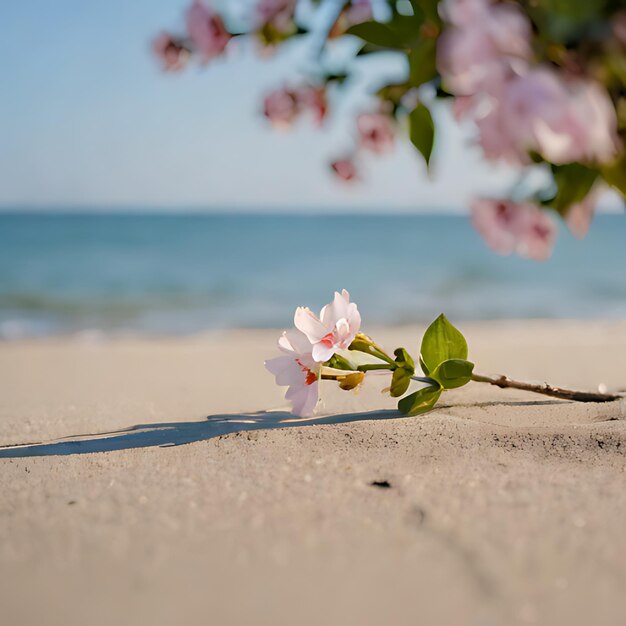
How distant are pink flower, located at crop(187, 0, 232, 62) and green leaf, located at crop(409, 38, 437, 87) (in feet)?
1.34

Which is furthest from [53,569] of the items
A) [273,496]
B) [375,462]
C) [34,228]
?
[34,228]

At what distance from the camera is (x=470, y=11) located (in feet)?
2.07

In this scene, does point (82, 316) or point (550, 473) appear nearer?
point (550, 473)

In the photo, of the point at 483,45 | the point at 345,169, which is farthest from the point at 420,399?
the point at 483,45

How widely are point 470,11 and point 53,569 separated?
78 cm

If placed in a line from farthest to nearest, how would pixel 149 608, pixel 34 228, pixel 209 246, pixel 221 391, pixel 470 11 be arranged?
pixel 34 228 → pixel 209 246 → pixel 221 391 → pixel 149 608 → pixel 470 11

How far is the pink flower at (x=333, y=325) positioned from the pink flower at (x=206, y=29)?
18.9 inches

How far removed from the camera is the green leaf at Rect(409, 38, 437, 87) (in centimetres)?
87

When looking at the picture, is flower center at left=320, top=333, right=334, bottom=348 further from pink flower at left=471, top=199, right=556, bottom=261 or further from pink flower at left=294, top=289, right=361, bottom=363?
pink flower at left=471, top=199, right=556, bottom=261

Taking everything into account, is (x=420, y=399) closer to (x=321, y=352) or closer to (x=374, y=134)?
(x=321, y=352)

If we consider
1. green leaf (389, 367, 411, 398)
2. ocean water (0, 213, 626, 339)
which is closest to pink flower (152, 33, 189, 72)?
green leaf (389, 367, 411, 398)

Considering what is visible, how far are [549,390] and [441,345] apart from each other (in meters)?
0.32

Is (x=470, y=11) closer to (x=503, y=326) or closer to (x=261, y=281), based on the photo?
(x=503, y=326)

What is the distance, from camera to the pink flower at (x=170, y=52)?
1.30 metres
